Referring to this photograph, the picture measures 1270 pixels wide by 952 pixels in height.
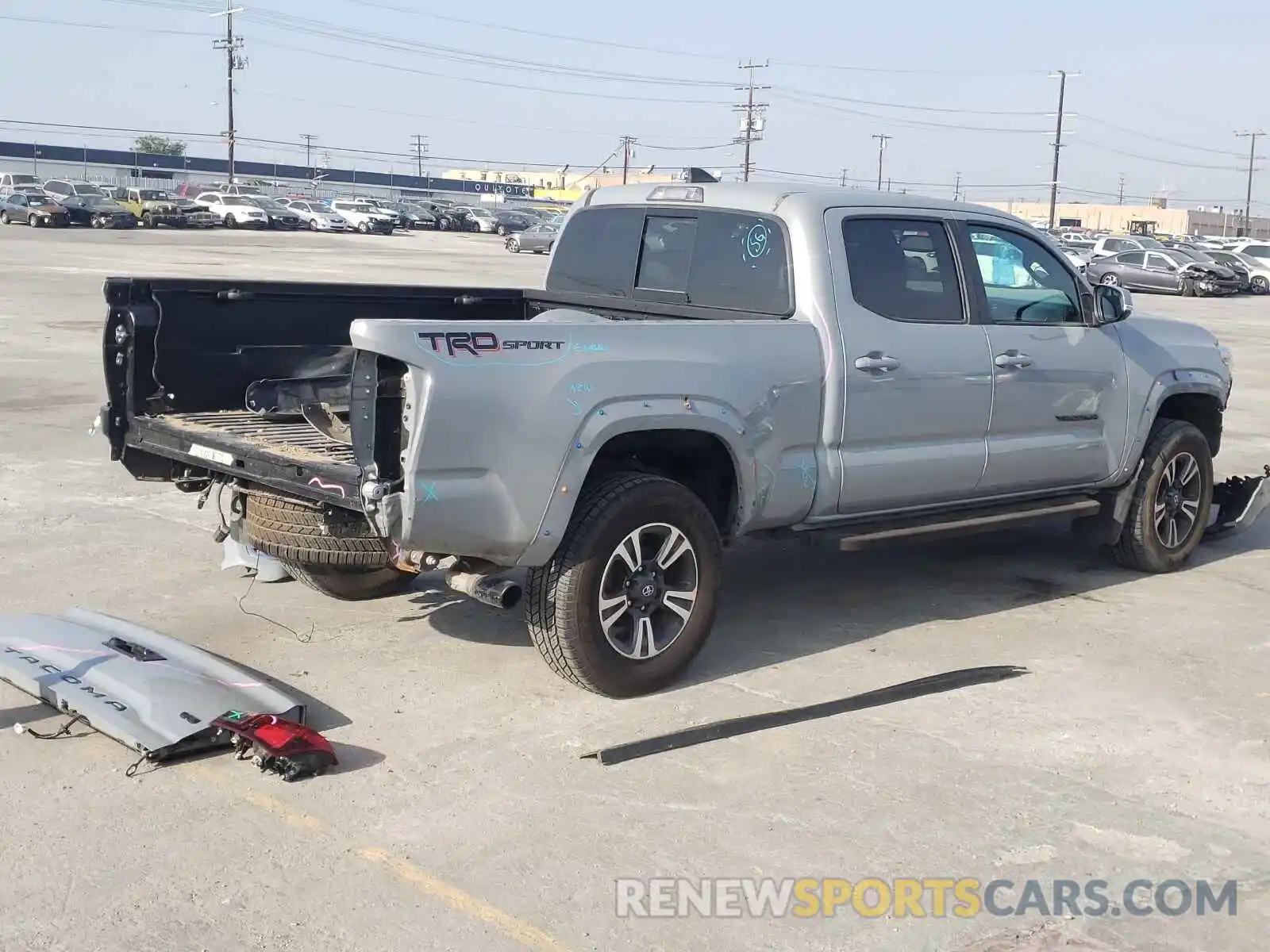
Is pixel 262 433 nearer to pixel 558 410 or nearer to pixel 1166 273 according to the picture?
pixel 558 410

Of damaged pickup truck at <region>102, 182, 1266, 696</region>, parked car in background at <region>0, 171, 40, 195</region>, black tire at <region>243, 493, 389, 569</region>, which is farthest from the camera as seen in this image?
parked car in background at <region>0, 171, 40, 195</region>

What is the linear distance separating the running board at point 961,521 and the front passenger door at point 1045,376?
0.11 metres

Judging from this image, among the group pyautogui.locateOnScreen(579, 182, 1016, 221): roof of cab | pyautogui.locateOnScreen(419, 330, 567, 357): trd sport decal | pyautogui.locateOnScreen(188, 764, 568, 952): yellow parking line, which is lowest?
pyautogui.locateOnScreen(188, 764, 568, 952): yellow parking line

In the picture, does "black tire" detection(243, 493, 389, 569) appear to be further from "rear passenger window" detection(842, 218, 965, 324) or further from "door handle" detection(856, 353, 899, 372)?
"rear passenger window" detection(842, 218, 965, 324)

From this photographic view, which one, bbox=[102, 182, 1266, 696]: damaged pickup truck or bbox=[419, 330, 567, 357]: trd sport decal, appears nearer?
bbox=[419, 330, 567, 357]: trd sport decal

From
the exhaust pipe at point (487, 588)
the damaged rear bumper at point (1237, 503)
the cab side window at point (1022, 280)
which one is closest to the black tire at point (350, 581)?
the exhaust pipe at point (487, 588)

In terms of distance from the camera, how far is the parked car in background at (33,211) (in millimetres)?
51094

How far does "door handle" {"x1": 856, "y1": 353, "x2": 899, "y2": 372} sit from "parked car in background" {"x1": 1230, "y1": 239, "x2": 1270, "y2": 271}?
44.2 m

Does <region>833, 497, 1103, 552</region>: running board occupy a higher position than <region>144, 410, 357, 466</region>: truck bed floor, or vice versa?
<region>144, 410, 357, 466</region>: truck bed floor

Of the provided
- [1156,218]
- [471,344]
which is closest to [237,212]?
[471,344]

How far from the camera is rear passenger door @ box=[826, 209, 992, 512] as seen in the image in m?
5.84

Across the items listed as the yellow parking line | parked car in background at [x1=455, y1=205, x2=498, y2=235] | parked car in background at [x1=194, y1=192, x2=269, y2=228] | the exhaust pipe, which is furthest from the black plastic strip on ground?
parked car in background at [x1=455, y1=205, x2=498, y2=235]

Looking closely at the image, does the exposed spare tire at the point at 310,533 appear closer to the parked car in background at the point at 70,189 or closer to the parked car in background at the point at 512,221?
the parked car in background at the point at 70,189

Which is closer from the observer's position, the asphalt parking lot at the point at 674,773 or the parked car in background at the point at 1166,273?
the asphalt parking lot at the point at 674,773
